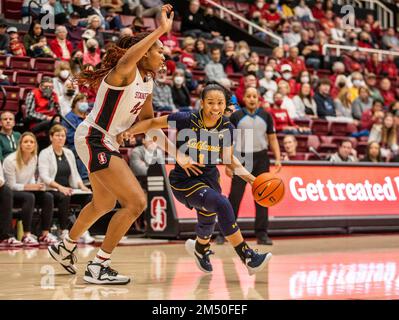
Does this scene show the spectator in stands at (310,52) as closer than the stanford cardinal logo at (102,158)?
No

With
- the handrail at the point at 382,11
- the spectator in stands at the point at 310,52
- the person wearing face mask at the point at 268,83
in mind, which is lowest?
the person wearing face mask at the point at 268,83

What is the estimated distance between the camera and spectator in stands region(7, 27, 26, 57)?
13586mm

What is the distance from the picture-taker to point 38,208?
36.6ft

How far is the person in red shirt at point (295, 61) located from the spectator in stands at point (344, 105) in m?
1.10

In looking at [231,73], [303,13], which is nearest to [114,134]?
[231,73]

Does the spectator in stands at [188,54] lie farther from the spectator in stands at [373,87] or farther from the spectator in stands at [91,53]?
the spectator in stands at [373,87]

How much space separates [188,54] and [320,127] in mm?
3184

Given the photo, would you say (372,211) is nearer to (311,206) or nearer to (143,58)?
(311,206)

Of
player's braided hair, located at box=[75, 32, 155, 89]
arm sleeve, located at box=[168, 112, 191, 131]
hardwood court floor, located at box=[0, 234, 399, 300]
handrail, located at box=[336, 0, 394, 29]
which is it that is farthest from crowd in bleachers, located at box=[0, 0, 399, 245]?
player's braided hair, located at box=[75, 32, 155, 89]

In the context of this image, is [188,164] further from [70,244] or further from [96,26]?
[96,26]

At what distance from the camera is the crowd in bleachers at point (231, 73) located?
39.1 ft

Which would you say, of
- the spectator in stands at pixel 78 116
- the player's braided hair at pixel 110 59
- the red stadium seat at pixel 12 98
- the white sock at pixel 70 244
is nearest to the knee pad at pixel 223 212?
the white sock at pixel 70 244

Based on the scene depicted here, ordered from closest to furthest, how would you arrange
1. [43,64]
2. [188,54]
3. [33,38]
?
1. [43,64]
2. [33,38]
3. [188,54]

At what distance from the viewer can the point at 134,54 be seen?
5.92m
